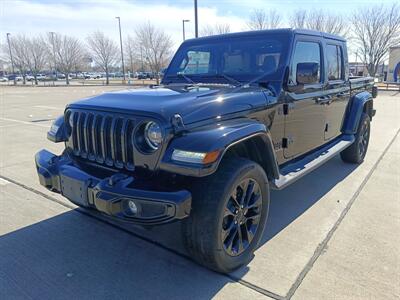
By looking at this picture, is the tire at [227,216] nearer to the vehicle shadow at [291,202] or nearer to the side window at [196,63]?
the vehicle shadow at [291,202]

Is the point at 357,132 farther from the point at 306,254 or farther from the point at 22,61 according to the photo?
the point at 22,61

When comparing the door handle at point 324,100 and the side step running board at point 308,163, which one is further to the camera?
the door handle at point 324,100

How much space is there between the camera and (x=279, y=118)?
11.0ft

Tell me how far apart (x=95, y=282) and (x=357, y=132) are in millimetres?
4690

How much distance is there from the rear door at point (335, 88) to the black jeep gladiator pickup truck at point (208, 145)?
1.29 ft

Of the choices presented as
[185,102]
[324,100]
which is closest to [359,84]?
[324,100]

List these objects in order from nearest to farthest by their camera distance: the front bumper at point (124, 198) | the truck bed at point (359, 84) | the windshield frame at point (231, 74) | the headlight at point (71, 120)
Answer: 1. the front bumper at point (124, 198)
2. the headlight at point (71, 120)
3. the windshield frame at point (231, 74)
4. the truck bed at point (359, 84)

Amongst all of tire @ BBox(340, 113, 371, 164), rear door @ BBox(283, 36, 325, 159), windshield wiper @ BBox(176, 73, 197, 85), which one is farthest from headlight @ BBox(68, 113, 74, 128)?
tire @ BBox(340, 113, 371, 164)

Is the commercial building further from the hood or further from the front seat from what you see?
the hood

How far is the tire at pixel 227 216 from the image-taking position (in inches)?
93.8

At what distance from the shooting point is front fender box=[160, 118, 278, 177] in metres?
2.22

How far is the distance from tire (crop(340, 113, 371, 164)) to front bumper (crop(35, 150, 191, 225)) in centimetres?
426

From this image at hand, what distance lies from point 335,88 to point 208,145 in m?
3.06

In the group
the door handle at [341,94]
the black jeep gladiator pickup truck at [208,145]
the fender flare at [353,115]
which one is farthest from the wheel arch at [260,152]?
the fender flare at [353,115]
